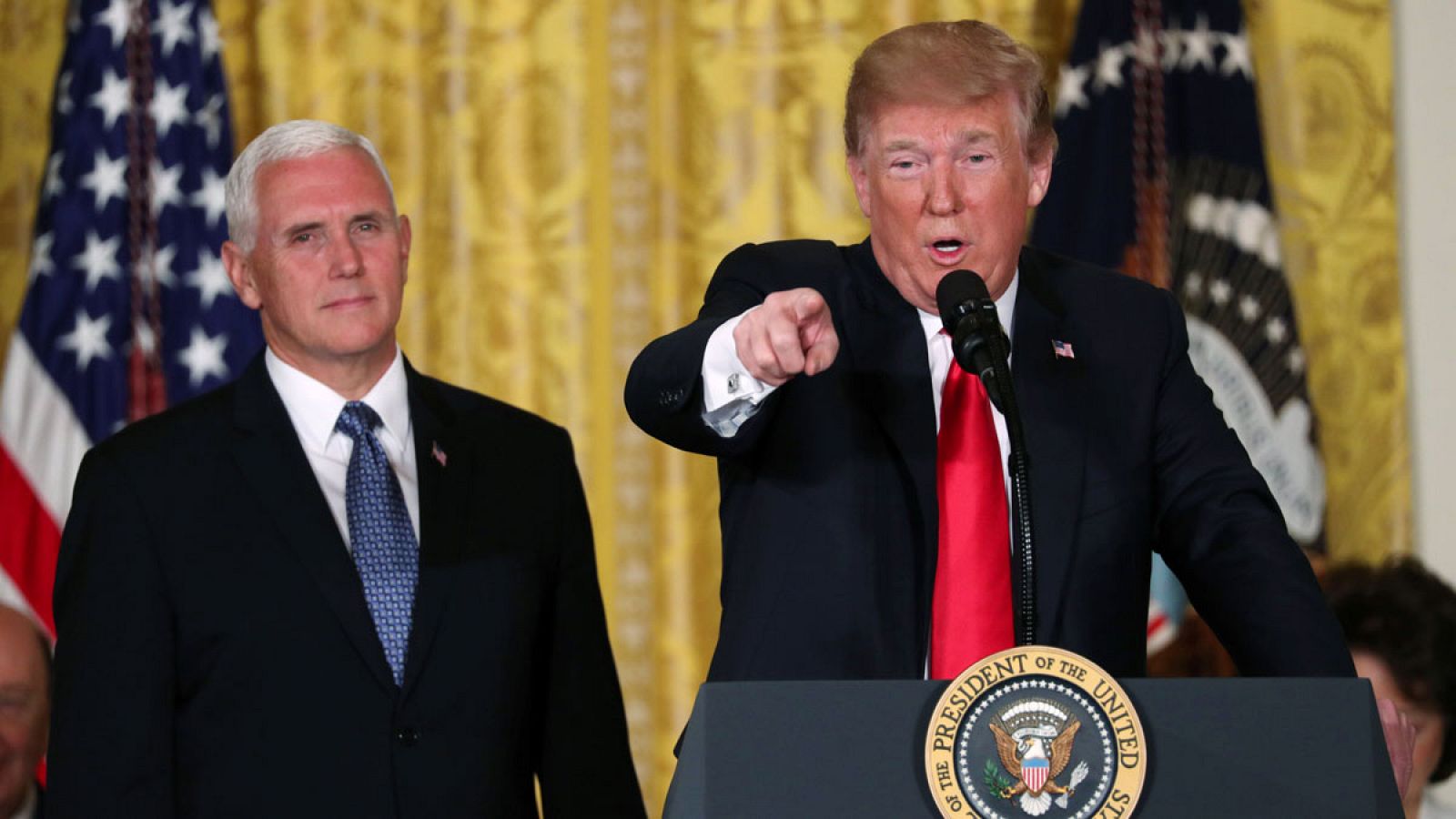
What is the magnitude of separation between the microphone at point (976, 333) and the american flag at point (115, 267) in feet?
9.26

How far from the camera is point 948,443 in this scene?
1953 mm

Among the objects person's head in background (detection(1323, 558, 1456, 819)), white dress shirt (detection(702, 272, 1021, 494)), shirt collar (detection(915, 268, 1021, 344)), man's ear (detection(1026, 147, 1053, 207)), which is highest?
man's ear (detection(1026, 147, 1053, 207))

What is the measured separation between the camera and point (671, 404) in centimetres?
183

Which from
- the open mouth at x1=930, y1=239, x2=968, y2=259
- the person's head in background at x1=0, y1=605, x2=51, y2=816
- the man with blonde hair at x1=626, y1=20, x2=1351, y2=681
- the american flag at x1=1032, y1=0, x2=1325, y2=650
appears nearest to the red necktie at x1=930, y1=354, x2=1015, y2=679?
the man with blonde hair at x1=626, y1=20, x2=1351, y2=681

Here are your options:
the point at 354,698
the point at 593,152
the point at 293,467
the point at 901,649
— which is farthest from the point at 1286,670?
the point at 593,152

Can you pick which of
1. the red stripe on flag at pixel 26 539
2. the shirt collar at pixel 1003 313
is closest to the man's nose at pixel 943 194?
the shirt collar at pixel 1003 313

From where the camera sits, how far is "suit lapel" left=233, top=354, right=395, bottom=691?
253cm

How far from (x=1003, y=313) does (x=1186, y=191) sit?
87.7 inches

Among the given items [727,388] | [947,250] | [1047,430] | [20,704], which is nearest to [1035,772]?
[727,388]

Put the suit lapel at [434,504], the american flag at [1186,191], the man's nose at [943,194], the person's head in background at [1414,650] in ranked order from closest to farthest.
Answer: the man's nose at [943,194]
the suit lapel at [434,504]
the person's head in background at [1414,650]
the american flag at [1186,191]

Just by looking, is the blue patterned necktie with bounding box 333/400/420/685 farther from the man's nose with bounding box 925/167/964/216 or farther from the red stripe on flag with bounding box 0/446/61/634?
the red stripe on flag with bounding box 0/446/61/634

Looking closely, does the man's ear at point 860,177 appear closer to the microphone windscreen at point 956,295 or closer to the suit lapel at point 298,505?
the microphone windscreen at point 956,295

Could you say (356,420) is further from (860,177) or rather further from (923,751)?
(923,751)

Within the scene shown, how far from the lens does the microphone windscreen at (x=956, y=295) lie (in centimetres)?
168
